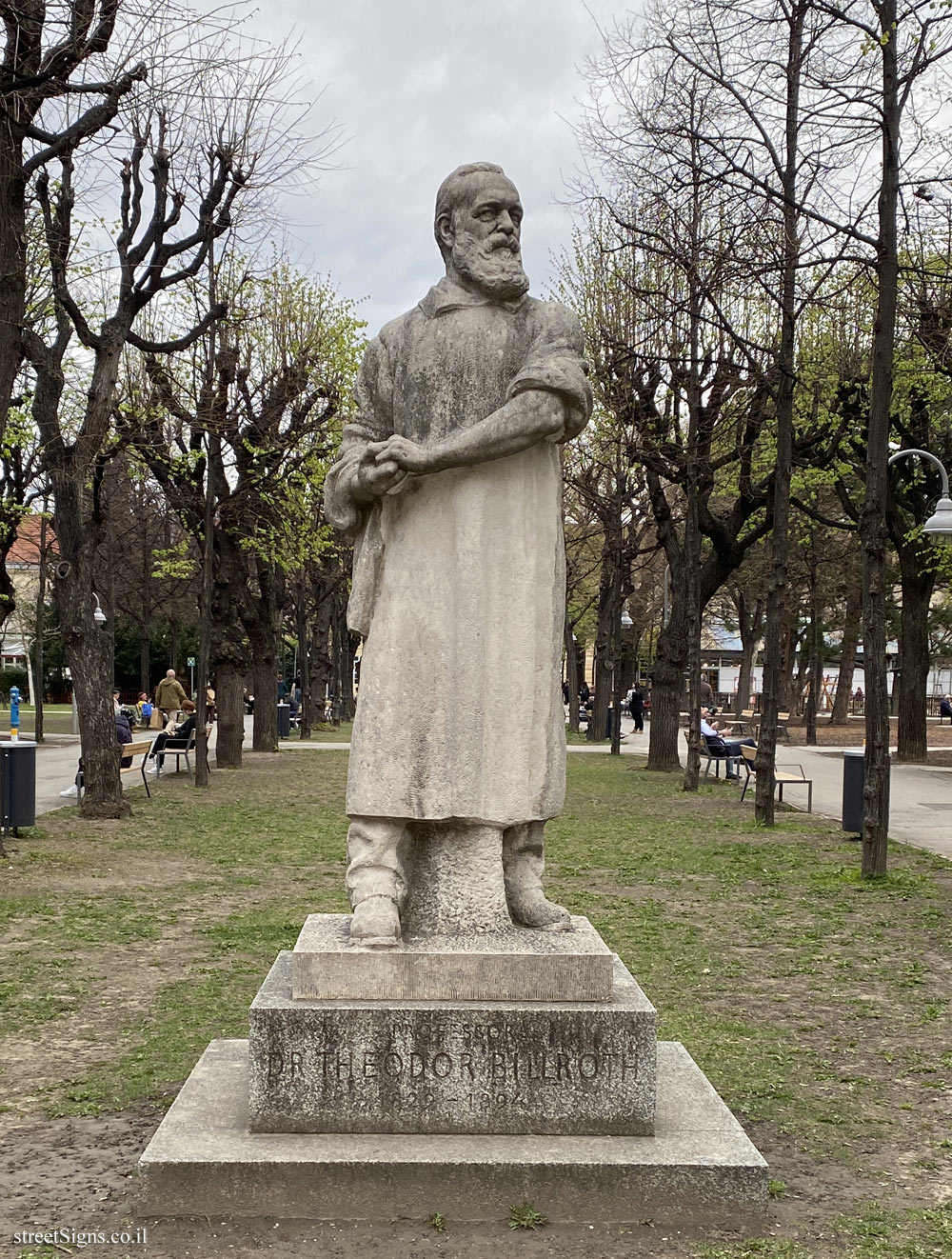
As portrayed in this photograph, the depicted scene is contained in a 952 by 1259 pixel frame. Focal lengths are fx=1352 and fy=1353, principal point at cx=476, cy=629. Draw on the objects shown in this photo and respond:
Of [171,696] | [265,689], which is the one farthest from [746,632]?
[171,696]

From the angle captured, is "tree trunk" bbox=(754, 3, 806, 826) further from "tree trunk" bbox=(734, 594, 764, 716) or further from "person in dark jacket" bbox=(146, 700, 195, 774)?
"tree trunk" bbox=(734, 594, 764, 716)

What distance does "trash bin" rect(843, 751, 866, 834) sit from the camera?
14938 millimetres

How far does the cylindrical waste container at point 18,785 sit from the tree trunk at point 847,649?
31.6 meters

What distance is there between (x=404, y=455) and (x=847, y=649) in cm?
4319

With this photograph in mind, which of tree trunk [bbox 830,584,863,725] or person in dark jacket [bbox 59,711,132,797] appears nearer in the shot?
person in dark jacket [bbox 59,711,132,797]

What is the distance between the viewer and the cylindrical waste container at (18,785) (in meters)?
13.9

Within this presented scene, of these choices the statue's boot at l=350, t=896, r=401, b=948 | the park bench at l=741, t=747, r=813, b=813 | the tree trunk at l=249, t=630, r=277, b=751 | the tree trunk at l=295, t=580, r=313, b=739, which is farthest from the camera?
the tree trunk at l=295, t=580, r=313, b=739

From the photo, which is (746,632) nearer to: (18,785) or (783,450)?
(783,450)

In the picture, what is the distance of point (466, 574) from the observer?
4488 mm

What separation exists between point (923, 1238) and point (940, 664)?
176 feet

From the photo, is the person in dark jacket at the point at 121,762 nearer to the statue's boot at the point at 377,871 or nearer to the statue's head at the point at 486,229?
the statue's boot at the point at 377,871

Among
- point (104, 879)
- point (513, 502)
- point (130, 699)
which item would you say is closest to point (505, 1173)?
point (513, 502)

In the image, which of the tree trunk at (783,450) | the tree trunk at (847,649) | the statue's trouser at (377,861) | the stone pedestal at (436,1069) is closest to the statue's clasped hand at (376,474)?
the statue's trouser at (377,861)

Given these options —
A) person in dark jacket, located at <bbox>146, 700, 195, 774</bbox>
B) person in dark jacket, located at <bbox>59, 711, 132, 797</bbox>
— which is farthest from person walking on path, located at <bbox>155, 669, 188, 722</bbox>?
person in dark jacket, located at <bbox>59, 711, 132, 797</bbox>
